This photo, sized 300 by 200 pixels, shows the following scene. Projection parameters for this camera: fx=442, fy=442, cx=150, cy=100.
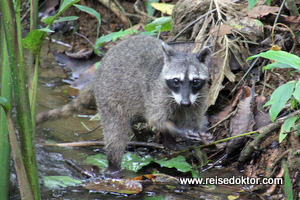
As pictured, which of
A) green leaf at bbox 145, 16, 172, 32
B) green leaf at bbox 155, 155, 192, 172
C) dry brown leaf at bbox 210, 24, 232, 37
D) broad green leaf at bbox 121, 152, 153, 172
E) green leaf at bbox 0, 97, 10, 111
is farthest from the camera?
green leaf at bbox 145, 16, 172, 32

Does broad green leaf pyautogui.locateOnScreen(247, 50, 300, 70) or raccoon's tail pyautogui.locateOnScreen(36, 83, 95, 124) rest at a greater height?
broad green leaf pyautogui.locateOnScreen(247, 50, 300, 70)

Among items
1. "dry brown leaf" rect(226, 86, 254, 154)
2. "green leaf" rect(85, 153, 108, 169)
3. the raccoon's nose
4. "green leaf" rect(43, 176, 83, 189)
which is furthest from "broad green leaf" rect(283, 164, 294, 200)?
"green leaf" rect(85, 153, 108, 169)

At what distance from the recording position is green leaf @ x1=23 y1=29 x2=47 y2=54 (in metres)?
2.48

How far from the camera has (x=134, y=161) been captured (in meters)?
4.74

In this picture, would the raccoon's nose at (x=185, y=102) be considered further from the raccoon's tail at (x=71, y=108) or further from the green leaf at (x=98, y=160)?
the raccoon's tail at (x=71, y=108)

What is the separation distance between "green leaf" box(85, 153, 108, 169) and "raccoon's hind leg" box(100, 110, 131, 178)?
0.14 meters

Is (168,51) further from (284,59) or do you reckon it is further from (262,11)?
(284,59)

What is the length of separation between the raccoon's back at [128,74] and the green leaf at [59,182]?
0.96 metres

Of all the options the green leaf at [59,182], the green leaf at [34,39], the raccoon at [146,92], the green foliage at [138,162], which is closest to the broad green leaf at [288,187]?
the green foliage at [138,162]

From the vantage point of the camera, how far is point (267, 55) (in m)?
2.50

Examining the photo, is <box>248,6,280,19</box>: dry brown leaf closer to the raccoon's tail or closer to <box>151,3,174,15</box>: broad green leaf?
<box>151,3,174,15</box>: broad green leaf

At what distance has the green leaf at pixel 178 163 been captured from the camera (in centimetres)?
428

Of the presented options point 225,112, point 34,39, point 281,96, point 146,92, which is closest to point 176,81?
point 146,92

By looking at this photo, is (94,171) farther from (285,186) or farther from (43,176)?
(285,186)
